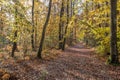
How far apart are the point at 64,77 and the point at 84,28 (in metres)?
9.67

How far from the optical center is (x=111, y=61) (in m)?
12.0

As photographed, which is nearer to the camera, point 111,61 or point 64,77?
point 64,77

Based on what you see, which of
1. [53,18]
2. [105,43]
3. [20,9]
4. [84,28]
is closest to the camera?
[20,9]

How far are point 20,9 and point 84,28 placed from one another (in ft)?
31.1

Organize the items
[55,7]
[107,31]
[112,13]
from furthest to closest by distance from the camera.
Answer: [55,7], [107,31], [112,13]

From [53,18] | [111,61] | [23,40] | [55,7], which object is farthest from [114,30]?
[55,7]

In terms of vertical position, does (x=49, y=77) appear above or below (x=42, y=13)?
below

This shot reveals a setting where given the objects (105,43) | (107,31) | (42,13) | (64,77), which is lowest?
(64,77)

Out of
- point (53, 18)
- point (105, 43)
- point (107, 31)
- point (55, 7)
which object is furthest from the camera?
point (55, 7)

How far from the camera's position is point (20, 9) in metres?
9.16

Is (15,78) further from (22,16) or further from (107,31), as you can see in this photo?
(107,31)

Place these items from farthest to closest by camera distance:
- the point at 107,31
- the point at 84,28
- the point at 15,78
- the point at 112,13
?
the point at 84,28 < the point at 107,31 < the point at 112,13 < the point at 15,78

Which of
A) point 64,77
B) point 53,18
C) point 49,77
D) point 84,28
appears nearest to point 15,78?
point 49,77

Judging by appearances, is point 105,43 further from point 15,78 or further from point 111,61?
point 15,78
